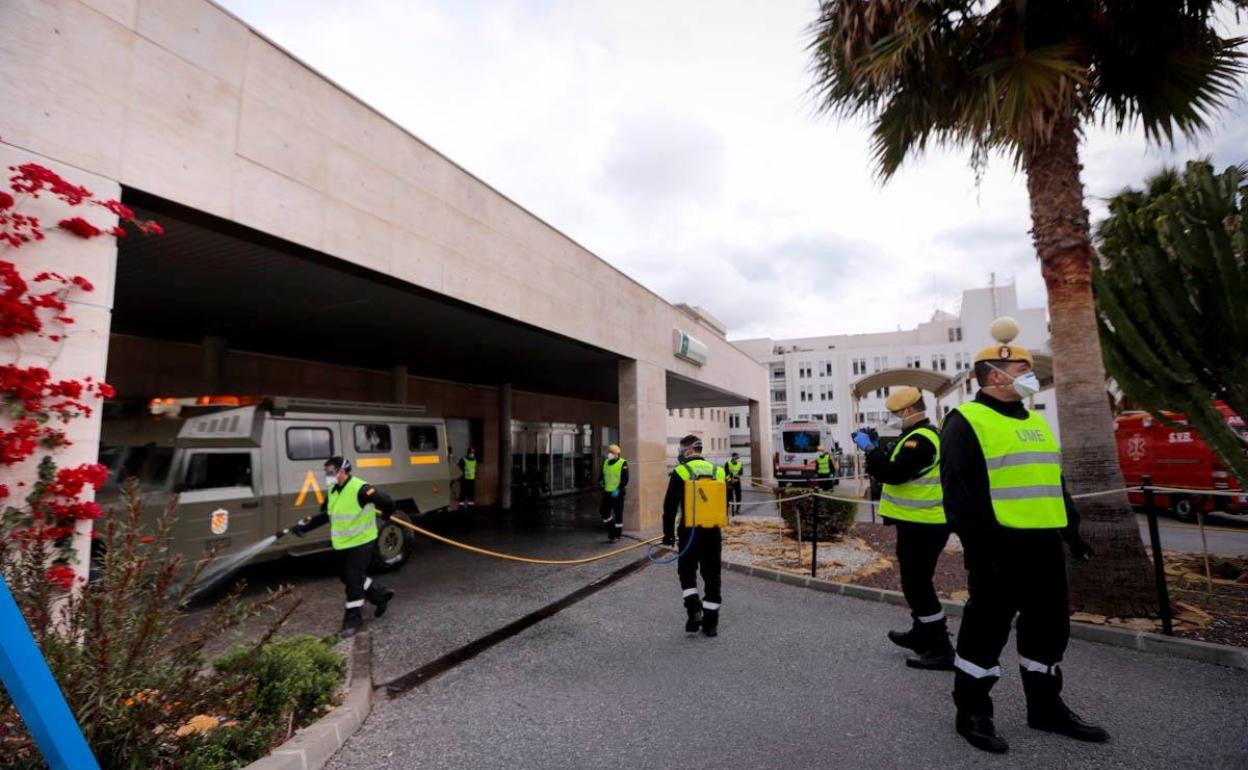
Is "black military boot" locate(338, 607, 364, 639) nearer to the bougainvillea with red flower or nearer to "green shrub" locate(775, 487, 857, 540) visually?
the bougainvillea with red flower

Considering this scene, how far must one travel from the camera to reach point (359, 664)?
4695 mm

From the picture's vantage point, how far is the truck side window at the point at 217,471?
6.89 metres

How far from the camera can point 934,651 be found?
4.49m

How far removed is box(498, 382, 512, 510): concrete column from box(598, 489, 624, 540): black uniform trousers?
270 inches

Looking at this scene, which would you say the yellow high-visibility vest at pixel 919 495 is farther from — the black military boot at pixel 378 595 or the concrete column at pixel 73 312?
the concrete column at pixel 73 312

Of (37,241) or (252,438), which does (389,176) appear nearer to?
(37,241)

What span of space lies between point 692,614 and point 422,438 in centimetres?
686

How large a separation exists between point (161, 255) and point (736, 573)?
850 centimetres

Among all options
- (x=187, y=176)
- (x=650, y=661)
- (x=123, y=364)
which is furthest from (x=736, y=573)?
(x=123, y=364)

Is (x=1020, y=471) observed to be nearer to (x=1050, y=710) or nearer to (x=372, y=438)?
(x=1050, y=710)

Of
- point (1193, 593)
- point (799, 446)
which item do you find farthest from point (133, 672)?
point (799, 446)

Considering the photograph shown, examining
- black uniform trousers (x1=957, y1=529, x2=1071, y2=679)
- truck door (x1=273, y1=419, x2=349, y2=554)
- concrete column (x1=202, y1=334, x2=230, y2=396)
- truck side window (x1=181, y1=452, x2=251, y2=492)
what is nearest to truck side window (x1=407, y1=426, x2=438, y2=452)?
truck door (x1=273, y1=419, x2=349, y2=554)

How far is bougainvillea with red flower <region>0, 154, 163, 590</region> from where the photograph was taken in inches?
142

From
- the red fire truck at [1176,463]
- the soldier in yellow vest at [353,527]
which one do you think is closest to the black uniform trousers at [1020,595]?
the soldier in yellow vest at [353,527]
